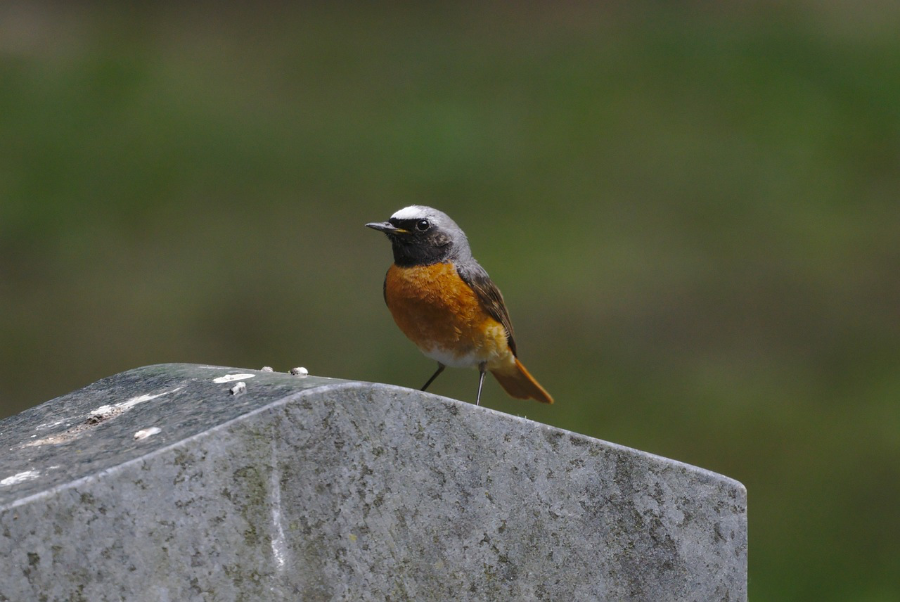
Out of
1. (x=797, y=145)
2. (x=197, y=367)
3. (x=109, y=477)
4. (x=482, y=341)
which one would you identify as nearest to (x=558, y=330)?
(x=797, y=145)

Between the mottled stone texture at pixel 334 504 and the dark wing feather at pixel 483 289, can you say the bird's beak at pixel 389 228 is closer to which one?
the dark wing feather at pixel 483 289

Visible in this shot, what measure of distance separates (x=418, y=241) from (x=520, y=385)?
3.53 feet

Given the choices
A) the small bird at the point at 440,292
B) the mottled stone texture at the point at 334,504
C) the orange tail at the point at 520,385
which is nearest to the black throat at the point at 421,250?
the small bird at the point at 440,292

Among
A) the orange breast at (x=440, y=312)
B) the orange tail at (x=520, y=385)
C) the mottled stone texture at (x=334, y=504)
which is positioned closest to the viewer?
the mottled stone texture at (x=334, y=504)

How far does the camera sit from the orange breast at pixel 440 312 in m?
4.44

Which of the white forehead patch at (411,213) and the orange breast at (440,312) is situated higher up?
the white forehead patch at (411,213)

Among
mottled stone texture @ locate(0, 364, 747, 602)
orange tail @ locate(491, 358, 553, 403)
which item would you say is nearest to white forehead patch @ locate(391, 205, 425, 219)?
orange tail @ locate(491, 358, 553, 403)

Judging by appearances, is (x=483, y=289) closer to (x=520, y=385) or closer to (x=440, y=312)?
(x=440, y=312)

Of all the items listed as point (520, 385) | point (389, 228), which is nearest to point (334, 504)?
point (389, 228)

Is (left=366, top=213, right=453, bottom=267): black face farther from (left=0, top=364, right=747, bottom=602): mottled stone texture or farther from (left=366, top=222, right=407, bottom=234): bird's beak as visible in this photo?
(left=0, top=364, right=747, bottom=602): mottled stone texture

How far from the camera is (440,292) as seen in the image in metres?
4.44

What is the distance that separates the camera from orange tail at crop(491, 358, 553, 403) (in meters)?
5.14

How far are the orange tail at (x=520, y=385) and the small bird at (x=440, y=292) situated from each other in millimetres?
420

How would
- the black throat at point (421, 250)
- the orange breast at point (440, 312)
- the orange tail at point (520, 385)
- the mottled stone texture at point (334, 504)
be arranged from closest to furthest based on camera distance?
the mottled stone texture at point (334, 504)
the orange breast at point (440, 312)
the black throat at point (421, 250)
the orange tail at point (520, 385)
